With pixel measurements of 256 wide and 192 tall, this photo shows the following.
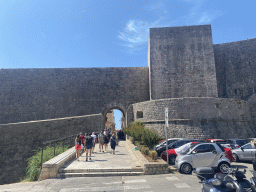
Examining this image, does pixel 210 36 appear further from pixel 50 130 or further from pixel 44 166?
pixel 44 166

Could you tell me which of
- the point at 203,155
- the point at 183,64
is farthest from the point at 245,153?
Answer: the point at 183,64

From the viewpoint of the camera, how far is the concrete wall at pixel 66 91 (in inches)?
946

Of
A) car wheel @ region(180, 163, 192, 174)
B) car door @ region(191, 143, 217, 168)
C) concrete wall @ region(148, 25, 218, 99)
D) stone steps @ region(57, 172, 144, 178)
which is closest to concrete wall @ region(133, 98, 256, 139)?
concrete wall @ region(148, 25, 218, 99)

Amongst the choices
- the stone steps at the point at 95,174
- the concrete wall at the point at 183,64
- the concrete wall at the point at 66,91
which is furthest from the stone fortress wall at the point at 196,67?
the stone steps at the point at 95,174

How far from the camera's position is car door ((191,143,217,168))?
732 cm

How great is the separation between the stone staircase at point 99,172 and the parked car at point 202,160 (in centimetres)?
182

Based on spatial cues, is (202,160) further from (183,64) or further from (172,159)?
(183,64)

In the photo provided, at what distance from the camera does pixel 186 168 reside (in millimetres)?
7266

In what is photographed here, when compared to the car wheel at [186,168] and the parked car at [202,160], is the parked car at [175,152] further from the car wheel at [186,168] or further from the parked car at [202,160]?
the car wheel at [186,168]

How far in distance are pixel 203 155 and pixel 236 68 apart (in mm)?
20652

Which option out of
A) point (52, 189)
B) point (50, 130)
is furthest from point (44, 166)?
point (50, 130)

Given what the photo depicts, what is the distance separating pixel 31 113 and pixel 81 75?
8.62 meters

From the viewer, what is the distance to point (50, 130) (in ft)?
51.3

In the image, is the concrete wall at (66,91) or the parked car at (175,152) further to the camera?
the concrete wall at (66,91)
